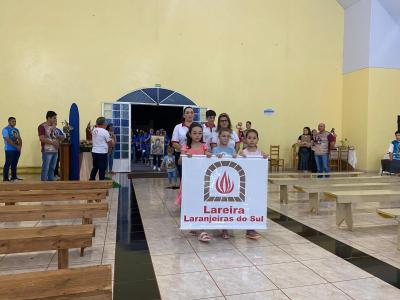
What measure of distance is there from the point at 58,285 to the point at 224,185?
2208mm

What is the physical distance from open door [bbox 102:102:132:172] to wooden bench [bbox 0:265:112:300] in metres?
8.33

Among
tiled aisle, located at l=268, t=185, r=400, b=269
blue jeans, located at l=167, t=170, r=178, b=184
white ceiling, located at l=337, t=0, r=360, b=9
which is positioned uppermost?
white ceiling, located at l=337, t=0, r=360, b=9

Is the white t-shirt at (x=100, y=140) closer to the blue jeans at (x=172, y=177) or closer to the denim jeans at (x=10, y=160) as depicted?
the blue jeans at (x=172, y=177)

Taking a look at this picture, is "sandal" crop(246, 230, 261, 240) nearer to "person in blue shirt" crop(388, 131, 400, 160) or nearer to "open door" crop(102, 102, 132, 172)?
"person in blue shirt" crop(388, 131, 400, 160)

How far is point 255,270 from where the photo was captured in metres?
2.68

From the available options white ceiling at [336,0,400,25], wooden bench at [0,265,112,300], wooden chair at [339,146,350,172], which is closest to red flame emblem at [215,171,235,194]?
wooden bench at [0,265,112,300]

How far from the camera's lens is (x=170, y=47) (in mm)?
9859

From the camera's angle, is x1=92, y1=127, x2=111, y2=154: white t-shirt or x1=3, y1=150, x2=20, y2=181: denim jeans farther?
x1=3, y1=150, x2=20, y2=181: denim jeans

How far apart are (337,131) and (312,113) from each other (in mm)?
1129

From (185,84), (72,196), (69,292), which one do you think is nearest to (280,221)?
(72,196)

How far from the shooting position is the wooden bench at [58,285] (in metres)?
1.33

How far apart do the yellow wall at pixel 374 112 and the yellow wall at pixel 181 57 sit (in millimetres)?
925

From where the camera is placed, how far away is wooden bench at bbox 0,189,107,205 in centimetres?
315

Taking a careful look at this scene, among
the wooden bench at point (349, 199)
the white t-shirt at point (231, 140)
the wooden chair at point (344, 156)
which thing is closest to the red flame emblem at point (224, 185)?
the white t-shirt at point (231, 140)
